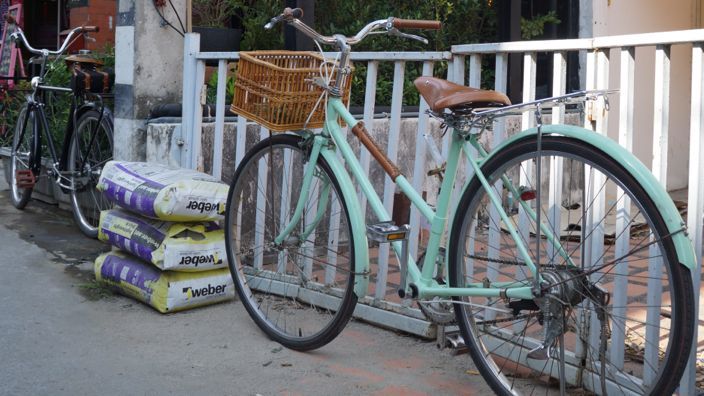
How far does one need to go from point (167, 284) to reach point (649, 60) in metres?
5.17

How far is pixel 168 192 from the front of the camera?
4488 mm

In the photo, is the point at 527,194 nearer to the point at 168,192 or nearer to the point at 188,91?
the point at 168,192

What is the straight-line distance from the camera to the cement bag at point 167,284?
15.1ft

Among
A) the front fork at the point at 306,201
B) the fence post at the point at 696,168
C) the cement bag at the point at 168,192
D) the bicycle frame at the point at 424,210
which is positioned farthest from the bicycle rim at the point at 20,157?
the fence post at the point at 696,168

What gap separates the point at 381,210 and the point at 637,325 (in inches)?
44.0

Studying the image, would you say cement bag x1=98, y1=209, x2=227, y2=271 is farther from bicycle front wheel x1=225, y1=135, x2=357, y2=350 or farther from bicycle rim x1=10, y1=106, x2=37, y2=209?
bicycle rim x1=10, y1=106, x2=37, y2=209

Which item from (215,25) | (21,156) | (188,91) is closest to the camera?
(188,91)

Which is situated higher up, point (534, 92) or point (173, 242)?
point (534, 92)

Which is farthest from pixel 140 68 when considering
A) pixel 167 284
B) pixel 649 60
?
pixel 649 60

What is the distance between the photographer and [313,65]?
161 inches

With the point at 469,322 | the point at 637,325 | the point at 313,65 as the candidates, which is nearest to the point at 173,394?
the point at 469,322

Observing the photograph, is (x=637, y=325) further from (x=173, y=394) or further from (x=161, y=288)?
(x=161, y=288)

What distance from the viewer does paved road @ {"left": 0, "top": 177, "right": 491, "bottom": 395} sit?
3.72 metres

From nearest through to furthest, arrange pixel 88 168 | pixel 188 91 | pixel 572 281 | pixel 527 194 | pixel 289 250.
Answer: pixel 572 281 < pixel 527 194 < pixel 289 250 < pixel 188 91 < pixel 88 168
